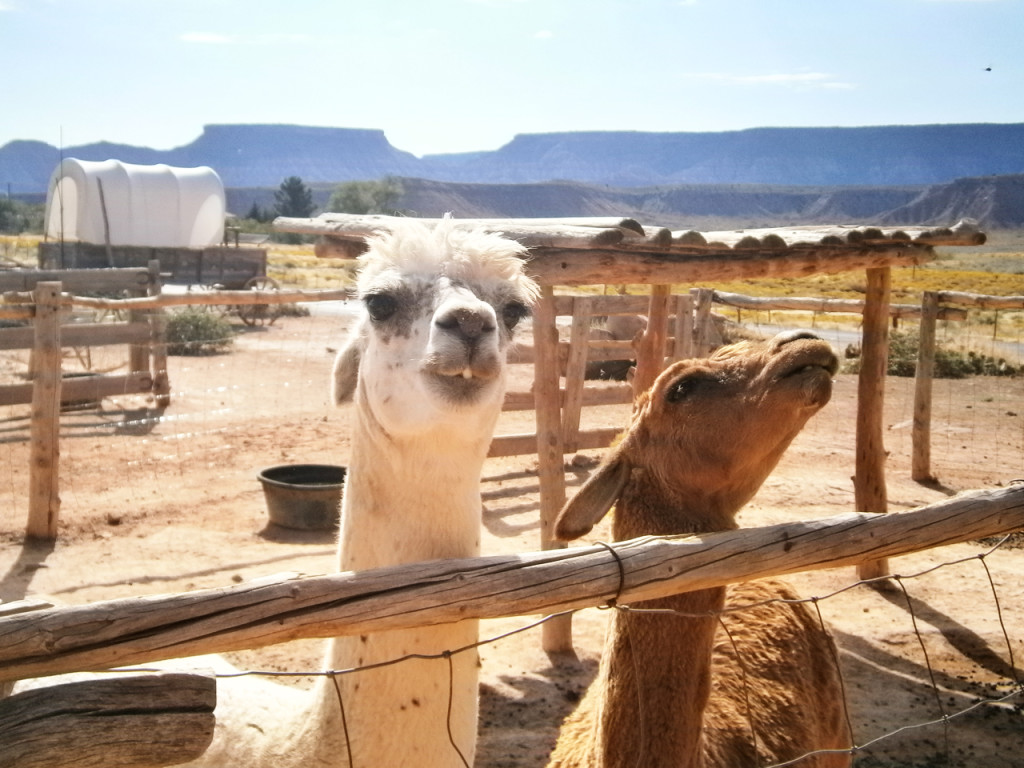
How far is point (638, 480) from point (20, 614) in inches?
66.4

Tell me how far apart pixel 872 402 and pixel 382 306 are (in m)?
5.09

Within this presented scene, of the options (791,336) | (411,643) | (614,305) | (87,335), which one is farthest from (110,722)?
(87,335)

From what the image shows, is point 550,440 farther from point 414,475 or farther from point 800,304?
point 800,304

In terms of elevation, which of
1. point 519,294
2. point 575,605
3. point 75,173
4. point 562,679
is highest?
point 75,173

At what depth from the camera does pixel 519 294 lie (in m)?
2.44

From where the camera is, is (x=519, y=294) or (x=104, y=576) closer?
(x=519, y=294)

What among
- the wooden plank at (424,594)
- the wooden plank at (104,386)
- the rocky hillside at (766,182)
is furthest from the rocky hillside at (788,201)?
the wooden plank at (424,594)

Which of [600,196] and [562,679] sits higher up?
[600,196]

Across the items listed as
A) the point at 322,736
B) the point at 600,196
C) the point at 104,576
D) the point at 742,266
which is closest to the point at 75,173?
the point at 104,576

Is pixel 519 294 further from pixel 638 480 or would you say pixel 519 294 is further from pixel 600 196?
pixel 600 196

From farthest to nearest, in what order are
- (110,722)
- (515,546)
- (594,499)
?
(515,546), (594,499), (110,722)

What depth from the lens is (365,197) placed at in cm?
7031

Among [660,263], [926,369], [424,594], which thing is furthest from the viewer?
[926,369]

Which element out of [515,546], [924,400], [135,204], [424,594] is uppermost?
[135,204]
